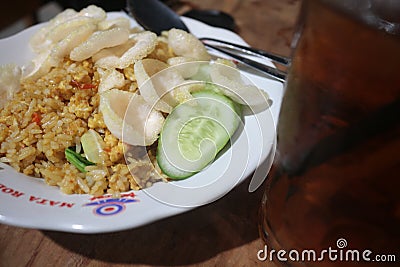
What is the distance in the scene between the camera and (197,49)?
116cm

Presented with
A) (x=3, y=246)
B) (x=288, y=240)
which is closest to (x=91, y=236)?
(x=3, y=246)

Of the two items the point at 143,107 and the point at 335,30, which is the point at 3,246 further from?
the point at 335,30

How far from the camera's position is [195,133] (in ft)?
3.17

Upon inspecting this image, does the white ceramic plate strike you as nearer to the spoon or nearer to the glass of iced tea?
the glass of iced tea

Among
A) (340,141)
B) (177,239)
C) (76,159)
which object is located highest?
Result: (340,141)

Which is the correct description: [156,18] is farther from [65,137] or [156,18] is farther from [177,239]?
[177,239]

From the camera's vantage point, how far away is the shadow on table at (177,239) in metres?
Result: 0.91

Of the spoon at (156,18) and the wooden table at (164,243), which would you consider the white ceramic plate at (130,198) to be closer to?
the wooden table at (164,243)

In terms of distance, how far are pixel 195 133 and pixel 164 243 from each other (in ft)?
0.74

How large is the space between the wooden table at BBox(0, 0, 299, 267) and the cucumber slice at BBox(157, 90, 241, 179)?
120mm

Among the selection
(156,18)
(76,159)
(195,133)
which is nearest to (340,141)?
(195,133)

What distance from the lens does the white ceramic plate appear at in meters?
0.79

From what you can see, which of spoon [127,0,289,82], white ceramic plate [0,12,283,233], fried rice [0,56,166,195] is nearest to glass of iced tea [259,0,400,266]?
white ceramic plate [0,12,283,233]

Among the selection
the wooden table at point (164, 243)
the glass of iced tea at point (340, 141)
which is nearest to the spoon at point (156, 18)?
the wooden table at point (164, 243)
